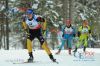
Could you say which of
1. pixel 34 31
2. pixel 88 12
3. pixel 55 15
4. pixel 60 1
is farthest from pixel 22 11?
pixel 34 31

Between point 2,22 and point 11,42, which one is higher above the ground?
point 2,22

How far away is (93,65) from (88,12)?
96.5 feet

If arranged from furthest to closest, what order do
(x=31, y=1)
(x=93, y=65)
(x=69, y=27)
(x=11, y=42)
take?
1. (x=11, y=42)
2. (x=31, y=1)
3. (x=69, y=27)
4. (x=93, y=65)

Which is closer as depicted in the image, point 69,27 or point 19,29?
point 69,27

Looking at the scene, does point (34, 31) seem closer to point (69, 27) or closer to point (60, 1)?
point (69, 27)

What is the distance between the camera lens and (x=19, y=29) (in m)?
36.3

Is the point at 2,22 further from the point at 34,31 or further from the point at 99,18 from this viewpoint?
the point at 34,31

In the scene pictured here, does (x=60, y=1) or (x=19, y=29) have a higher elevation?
(x=60, y=1)

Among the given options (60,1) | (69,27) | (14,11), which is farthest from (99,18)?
(69,27)

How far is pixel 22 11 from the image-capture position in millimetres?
36094

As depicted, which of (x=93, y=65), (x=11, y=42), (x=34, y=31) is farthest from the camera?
(x=11, y=42)

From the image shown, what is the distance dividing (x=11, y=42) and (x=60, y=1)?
9.71 m

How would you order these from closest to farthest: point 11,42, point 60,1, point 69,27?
point 69,27, point 60,1, point 11,42

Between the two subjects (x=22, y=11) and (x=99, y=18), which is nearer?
(x=22, y=11)
